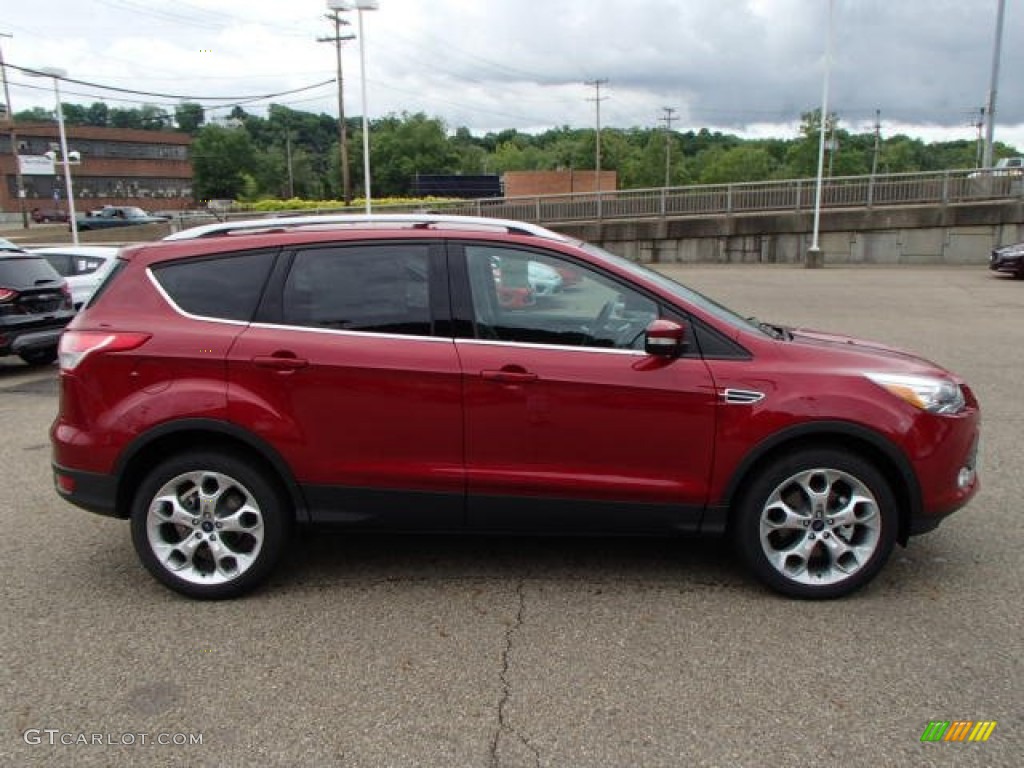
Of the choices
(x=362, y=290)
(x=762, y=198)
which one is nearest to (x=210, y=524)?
(x=362, y=290)

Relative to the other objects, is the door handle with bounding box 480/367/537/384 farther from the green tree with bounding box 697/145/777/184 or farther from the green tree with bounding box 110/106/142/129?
the green tree with bounding box 697/145/777/184

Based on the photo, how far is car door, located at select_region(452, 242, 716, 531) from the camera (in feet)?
11.9

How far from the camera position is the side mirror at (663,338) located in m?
3.52

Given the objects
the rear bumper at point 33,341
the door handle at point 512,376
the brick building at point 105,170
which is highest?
the brick building at point 105,170

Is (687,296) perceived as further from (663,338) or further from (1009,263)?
(1009,263)

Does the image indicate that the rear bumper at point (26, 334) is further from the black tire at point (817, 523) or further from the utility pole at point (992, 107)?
the utility pole at point (992, 107)

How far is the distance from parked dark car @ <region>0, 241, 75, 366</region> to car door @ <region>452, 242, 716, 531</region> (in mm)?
8174

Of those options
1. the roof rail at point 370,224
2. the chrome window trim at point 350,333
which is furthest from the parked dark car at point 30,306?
the chrome window trim at point 350,333

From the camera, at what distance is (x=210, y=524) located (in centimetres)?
380

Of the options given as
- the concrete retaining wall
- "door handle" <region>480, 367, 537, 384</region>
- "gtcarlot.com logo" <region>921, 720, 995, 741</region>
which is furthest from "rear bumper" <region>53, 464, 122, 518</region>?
the concrete retaining wall

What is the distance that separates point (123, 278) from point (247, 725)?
2.24 m

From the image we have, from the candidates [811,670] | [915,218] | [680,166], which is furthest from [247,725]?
[680,166]

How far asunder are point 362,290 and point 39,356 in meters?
8.52

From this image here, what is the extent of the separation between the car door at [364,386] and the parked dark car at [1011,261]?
69.8ft
